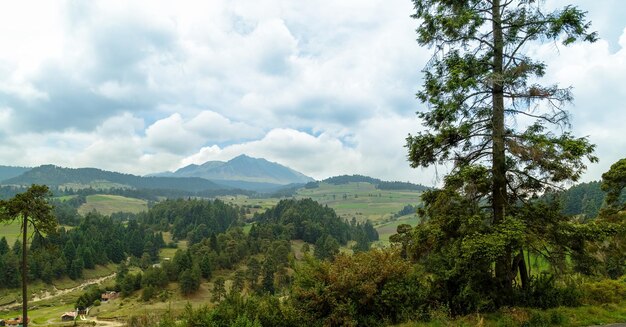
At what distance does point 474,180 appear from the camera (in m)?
11.3

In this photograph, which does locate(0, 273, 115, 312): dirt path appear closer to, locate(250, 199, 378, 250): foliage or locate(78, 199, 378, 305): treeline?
locate(78, 199, 378, 305): treeline

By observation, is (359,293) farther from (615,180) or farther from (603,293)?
(615,180)

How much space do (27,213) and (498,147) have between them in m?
29.5

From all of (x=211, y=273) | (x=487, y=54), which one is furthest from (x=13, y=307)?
(x=487, y=54)

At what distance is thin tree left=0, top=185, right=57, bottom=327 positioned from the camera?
25547 millimetres

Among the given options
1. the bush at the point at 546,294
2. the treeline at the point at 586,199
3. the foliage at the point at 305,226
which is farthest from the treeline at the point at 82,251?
the treeline at the point at 586,199

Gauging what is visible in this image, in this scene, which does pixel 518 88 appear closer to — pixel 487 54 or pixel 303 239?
pixel 487 54

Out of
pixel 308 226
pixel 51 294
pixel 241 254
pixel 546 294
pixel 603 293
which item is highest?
pixel 546 294

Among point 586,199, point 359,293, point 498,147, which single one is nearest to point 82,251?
point 359,293

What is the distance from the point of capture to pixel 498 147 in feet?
39.0

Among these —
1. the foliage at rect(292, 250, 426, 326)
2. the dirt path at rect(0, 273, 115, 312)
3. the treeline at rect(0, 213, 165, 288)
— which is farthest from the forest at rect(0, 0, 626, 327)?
the dirt path at rect(0, 273, 115, 312)

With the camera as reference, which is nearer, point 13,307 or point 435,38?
point 435,38

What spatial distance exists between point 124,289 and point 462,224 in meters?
104

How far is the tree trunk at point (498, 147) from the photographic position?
1190 cm
